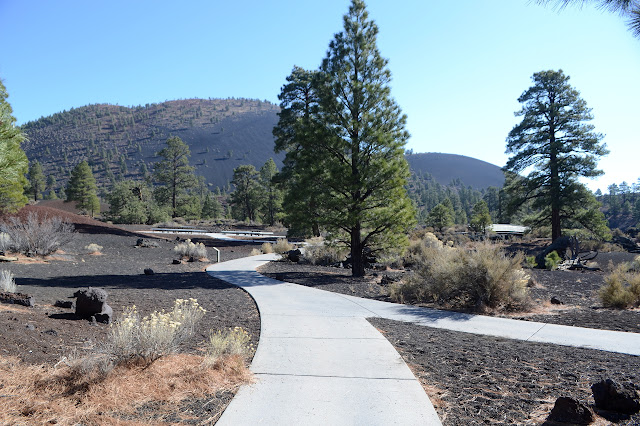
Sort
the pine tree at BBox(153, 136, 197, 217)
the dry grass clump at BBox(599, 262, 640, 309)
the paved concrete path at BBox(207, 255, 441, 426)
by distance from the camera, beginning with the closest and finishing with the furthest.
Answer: the paved concrete path at BBox(207, 255, 441, 426), the dry grass clump at BBox(599, 262, 640, 309), the pine tree at BBox(153, 136, 197, 217)

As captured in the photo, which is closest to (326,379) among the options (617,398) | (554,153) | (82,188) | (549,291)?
(617,398)

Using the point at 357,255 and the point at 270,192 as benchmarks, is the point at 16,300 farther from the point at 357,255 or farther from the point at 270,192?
the point at 270,192

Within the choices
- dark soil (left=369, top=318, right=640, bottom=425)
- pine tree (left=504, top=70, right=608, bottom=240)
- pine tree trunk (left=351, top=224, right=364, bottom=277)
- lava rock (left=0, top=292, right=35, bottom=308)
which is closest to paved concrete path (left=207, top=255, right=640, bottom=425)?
dark soil (left=369, top=318, right=640, bottom=425)

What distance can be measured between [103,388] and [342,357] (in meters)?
2.76

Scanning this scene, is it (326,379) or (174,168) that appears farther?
(174,168)

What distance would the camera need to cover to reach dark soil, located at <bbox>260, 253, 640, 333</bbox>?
754cm

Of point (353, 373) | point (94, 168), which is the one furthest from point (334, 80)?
point (94, 168)

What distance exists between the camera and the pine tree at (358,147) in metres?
13.2

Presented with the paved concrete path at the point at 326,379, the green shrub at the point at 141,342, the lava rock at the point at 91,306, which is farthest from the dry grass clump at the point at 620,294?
the lava rock at the point at 91,306

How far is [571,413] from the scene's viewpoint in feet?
11.2

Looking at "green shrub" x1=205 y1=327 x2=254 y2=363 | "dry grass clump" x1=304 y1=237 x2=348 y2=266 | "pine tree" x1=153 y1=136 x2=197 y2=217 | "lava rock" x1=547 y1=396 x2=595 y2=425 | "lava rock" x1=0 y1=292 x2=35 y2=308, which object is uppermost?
"pine tree" x1=153 y1=136 x2=197 y2=217

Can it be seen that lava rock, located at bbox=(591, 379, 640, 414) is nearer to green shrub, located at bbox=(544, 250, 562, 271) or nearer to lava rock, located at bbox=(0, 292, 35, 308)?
lava rock, located at bbox=(0, 292, 35, 308)

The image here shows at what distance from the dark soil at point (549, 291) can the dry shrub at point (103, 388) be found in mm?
6047

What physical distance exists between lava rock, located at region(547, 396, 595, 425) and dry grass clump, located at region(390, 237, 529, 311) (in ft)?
16.4
